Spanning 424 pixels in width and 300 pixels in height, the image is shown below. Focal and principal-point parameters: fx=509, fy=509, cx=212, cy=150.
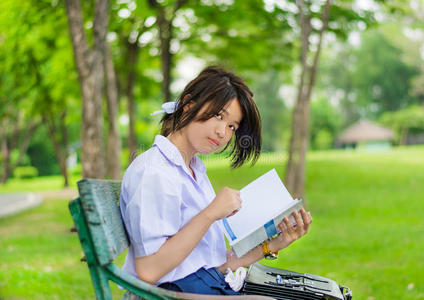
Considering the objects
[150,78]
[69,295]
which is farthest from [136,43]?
[69,295]

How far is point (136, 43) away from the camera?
13.6 metres

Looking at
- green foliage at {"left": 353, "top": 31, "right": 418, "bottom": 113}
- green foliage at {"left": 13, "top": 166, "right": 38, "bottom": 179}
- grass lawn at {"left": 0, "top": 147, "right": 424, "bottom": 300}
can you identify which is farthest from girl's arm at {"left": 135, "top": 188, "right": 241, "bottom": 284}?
green foliage at {"left": 353, "top": 31, "right": 418, "bottom": 113}

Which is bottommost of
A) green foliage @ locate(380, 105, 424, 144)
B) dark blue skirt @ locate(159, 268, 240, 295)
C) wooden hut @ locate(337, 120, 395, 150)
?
wooden hut @ locate(337, 120, 395, 150)

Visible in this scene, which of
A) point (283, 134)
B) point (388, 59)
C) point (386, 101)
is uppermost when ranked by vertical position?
point (388, 59)

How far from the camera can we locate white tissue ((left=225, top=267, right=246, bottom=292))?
1.91 m

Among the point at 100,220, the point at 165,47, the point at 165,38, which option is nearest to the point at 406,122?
the point at 165,47

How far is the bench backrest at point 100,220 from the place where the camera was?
1437 mm

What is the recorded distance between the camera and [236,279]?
193cm

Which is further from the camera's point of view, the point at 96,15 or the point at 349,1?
the point at 349,1

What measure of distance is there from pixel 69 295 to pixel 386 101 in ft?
174

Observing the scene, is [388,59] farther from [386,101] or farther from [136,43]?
[136,43]

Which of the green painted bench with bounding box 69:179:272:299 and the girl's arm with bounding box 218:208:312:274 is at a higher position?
the green painted bench with bounding box 69:179:272:299

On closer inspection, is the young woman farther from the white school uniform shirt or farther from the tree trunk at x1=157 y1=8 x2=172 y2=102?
the tree trunk at x1=157 y1=8 x2=172 y2=102

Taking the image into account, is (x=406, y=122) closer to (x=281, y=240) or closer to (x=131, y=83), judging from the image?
(x=131, y=83)
